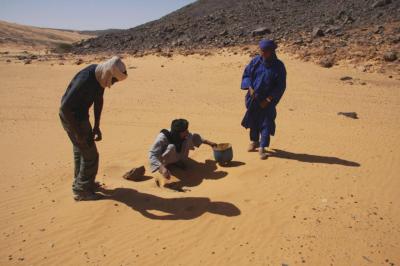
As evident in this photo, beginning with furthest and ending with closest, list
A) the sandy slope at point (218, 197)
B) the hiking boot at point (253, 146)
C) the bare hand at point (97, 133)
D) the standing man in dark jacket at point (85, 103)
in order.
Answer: the hiking boot at point (253, 146)
the bare hand at point (97, 133)
the standing man in dark jacket at point (85, 103)
the sandy slope at point (218, 197)

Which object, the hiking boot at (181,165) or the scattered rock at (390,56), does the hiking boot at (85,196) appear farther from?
the scattered rock at (390,56)

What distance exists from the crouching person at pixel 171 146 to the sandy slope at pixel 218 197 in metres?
0.31

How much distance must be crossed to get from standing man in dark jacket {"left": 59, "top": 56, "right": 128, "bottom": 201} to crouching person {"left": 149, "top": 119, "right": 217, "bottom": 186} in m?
0.79

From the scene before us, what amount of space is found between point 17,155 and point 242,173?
397 centimetres

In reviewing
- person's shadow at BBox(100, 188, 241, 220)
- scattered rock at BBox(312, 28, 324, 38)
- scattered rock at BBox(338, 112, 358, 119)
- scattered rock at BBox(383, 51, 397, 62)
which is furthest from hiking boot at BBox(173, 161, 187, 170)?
scattered rock at BBox(312, 28, 324, 38)

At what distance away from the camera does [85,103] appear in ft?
14.1

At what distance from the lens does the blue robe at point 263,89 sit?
5867mm

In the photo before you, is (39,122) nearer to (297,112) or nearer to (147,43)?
(297,112)

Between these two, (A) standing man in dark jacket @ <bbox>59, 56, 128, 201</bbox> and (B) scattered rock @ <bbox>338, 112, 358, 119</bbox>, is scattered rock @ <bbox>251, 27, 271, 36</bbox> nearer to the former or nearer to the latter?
(B) scattered rock @ <bbox>338, 112, 358, 119</bbox>

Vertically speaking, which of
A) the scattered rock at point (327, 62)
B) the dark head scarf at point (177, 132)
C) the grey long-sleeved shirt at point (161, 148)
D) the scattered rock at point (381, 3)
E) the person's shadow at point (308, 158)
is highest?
the scattered rock at point (381, 3)

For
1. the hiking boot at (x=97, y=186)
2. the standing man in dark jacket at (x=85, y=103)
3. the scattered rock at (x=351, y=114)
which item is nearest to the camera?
the standing man in dark jacket at (x=85, y=103)

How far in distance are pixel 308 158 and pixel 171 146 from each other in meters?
2.34

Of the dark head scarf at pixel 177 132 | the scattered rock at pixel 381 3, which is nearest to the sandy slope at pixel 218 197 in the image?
the dark head scarf at pixel 177 132

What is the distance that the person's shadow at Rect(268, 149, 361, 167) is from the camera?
6031mm
